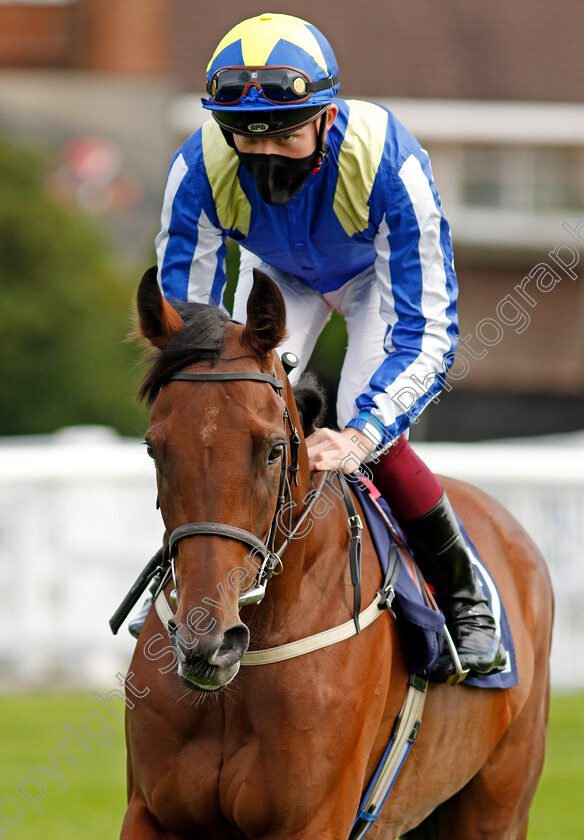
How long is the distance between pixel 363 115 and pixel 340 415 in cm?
92

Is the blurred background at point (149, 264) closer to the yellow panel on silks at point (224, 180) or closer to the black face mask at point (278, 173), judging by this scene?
the yellow panel on silks at point (224, 180)

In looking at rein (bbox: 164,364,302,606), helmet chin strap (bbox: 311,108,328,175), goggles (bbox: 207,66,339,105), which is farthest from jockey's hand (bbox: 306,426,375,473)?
goggles (bbox: 207,66,339,105)

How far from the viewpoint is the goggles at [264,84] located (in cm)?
305

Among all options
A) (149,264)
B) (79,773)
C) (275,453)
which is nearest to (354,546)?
(275,453)

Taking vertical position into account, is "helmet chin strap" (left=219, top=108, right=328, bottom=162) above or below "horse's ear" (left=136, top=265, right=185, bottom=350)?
above

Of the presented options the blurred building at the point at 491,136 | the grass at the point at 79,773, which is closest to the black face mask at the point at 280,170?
the grass at the point at 79,773

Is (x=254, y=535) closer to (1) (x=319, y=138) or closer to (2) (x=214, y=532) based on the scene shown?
(2) (x=214, y=532)

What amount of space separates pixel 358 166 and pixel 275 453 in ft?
3.53

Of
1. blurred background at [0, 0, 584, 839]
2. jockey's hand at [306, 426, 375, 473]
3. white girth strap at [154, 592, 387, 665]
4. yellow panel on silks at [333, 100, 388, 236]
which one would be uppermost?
yellow panel on silks at [333, 100, 388, 236]

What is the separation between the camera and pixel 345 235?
3480 mm

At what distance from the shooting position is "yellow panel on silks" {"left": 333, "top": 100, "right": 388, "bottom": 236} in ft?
10.9

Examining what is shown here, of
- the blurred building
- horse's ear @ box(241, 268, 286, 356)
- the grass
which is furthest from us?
the blurred building

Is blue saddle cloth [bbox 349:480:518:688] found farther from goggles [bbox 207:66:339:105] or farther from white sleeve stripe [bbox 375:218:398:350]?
goggles [bbox 207:66:339:105]

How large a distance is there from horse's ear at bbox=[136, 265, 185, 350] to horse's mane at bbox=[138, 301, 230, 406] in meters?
0.04
